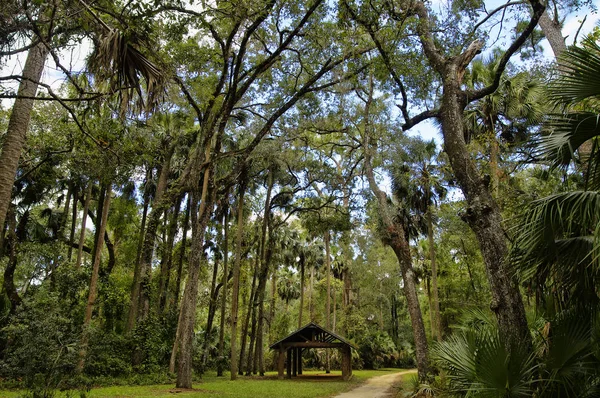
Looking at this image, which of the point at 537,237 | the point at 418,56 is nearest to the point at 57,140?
the point at 418,56

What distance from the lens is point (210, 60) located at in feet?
45.2

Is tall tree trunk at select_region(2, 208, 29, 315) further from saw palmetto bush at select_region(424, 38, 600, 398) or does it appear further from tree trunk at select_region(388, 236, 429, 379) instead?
saw palmetto bush at select_region(424, 38, 600, 398)

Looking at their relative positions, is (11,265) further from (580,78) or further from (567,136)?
(580,78)

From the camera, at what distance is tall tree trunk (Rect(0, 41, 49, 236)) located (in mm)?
6406

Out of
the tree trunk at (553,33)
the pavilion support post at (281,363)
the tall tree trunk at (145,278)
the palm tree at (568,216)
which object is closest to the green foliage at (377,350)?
the pavilion support post at (281,363)

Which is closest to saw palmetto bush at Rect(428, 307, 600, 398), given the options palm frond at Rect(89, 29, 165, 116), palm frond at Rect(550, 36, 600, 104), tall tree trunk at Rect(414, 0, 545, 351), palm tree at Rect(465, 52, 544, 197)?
tall tree trunk at Rect(414, 0, 545, 351)

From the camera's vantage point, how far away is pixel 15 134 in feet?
21.9

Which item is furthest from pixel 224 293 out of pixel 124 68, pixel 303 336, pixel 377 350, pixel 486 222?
pixel 377 350

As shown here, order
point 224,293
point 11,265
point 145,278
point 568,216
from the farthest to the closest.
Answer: point 224,293, point 145,278, point 11,265, point 568,216

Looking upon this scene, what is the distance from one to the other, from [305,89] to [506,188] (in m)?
8.51

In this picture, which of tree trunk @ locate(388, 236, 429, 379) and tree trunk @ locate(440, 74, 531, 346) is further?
tree trunk @ locate(388, 236, 429, 379)

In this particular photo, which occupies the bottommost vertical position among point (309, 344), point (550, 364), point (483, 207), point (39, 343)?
point (550, 364)

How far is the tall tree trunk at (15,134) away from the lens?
641 cm

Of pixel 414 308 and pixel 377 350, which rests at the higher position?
pixel 414 308
